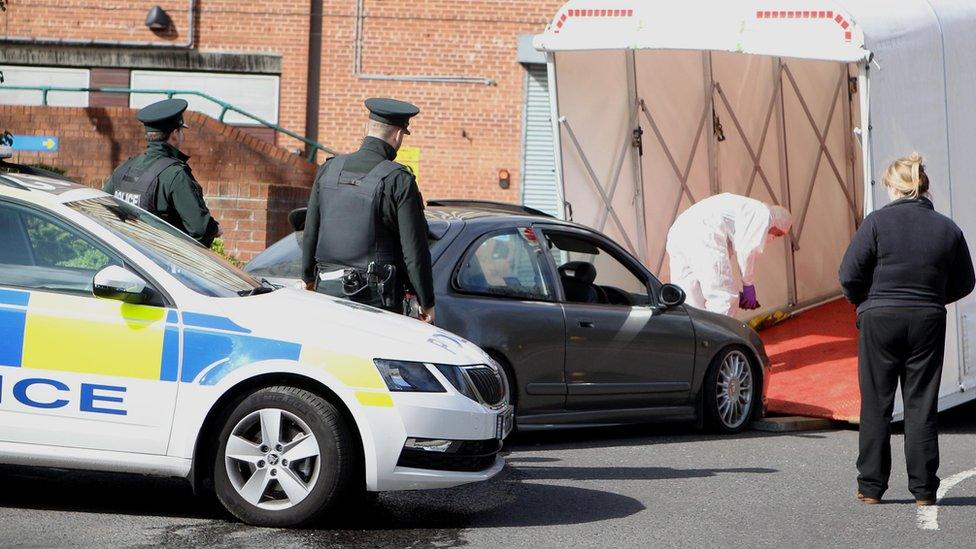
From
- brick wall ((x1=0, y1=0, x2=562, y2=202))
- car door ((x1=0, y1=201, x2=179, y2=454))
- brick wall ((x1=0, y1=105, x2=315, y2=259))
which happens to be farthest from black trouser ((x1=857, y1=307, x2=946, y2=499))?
brick wall ((x1=0, y1=0, x2=562, y2=202))

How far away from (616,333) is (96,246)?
4.04 metres

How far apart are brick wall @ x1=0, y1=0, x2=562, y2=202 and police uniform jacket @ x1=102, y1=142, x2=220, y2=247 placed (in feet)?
43.0

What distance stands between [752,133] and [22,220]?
968cm

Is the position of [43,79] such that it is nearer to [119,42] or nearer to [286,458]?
[119,42]

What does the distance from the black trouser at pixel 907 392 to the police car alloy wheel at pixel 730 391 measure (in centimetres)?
262

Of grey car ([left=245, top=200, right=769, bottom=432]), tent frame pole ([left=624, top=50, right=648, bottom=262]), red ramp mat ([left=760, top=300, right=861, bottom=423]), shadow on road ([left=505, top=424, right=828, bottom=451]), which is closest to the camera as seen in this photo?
grey car ([left=245, top=200, right=769, bottom=432])

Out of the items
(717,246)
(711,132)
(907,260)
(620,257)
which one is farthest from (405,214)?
(711,132)

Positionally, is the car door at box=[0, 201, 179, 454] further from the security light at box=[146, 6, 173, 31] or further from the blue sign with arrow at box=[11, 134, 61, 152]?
the security light at box=[146, 6, 173, 31]

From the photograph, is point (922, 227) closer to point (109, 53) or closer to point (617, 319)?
point (617, 319)

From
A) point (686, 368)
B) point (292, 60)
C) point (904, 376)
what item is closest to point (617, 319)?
point (686, 368)

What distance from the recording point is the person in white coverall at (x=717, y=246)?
12085mm

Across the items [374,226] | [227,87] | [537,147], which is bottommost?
[374,226]

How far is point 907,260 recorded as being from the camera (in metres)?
7.38

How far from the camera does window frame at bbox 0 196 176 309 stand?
20.2 ft
